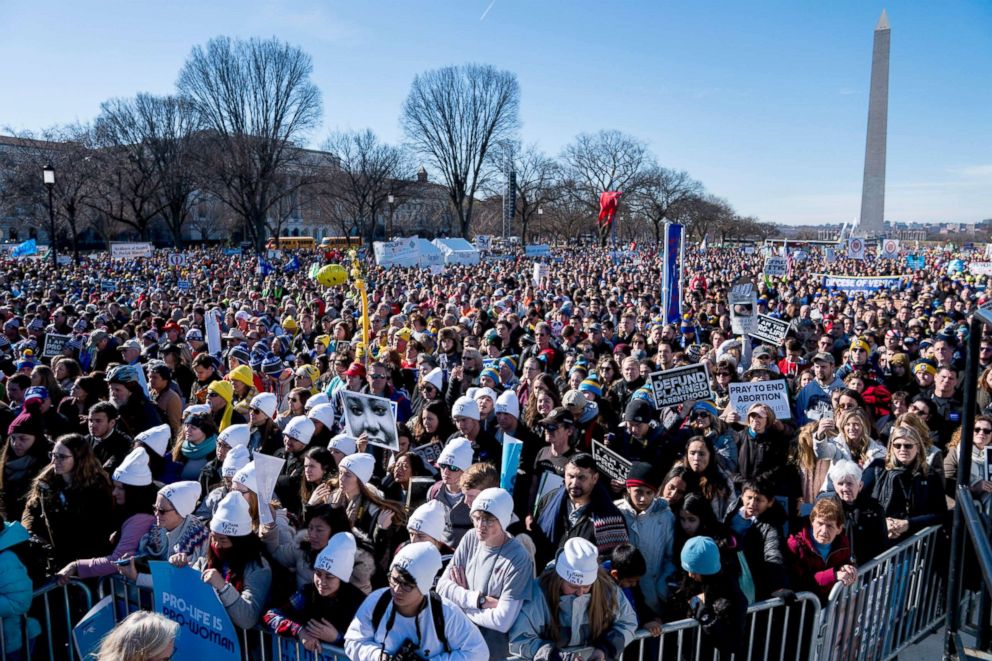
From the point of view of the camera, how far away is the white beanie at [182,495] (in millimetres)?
3867

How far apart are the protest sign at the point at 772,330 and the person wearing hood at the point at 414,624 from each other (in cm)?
821

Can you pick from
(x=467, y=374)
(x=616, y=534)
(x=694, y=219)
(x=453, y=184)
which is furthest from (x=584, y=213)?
(x=616, y=534)

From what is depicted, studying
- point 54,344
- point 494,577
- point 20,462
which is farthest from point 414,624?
point 54,344

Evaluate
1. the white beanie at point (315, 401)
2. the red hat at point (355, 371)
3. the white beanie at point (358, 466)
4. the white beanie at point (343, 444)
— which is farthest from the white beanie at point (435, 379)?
the white beanie at point (358, 466)

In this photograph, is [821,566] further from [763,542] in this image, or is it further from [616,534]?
[616,534]

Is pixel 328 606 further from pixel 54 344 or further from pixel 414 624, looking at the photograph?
pixel 54 344

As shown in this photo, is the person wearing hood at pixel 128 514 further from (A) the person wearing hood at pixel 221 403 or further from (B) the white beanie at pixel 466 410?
(B) the white beanie at pixel 466 410

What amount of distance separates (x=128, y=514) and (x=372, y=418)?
2.04 metres

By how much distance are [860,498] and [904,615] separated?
1085 mm

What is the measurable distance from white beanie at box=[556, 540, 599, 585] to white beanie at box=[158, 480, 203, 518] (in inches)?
87.3

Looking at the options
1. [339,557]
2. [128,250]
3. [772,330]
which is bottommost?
[339,557]

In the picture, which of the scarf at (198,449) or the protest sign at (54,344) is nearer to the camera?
the scarf at (198,449)

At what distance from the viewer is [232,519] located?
139 inches

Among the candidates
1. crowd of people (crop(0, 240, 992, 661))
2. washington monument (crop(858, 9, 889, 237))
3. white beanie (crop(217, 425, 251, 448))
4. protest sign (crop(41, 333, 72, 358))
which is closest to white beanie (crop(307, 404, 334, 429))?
crowd of people (crop(0, 240, 992, 661))
